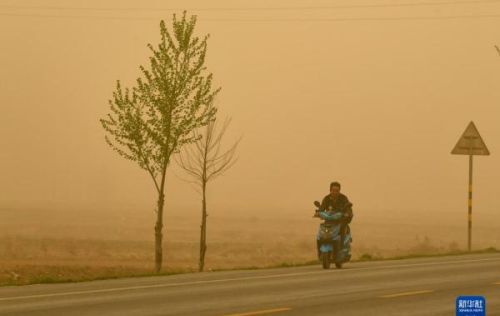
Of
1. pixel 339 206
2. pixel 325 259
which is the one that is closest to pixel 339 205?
pixel 339 206

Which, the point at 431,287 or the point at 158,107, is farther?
the point at 158,107

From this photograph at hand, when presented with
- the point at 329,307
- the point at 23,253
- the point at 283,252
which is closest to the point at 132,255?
the point at 23,253

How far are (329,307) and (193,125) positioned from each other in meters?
15.6

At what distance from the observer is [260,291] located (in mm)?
17734

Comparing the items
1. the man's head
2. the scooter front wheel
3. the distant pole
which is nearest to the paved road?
the scooter front wheel

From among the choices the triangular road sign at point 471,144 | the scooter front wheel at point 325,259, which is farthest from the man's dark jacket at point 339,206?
the triangular road sign at point 471,144

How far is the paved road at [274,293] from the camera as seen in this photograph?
1470cm

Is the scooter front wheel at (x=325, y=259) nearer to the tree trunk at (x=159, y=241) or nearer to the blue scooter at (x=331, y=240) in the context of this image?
the blue scooter at (x=331, y=240)

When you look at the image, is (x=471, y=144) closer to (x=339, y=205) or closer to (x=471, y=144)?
(x=471, y=144)

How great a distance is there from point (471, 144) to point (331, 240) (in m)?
11.4

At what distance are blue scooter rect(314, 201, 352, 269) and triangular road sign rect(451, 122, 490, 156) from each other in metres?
10.6

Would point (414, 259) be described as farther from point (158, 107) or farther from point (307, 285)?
point (307, 285)

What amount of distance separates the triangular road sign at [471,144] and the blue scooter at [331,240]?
10564 mm

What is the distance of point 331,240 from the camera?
24094 millimetres
